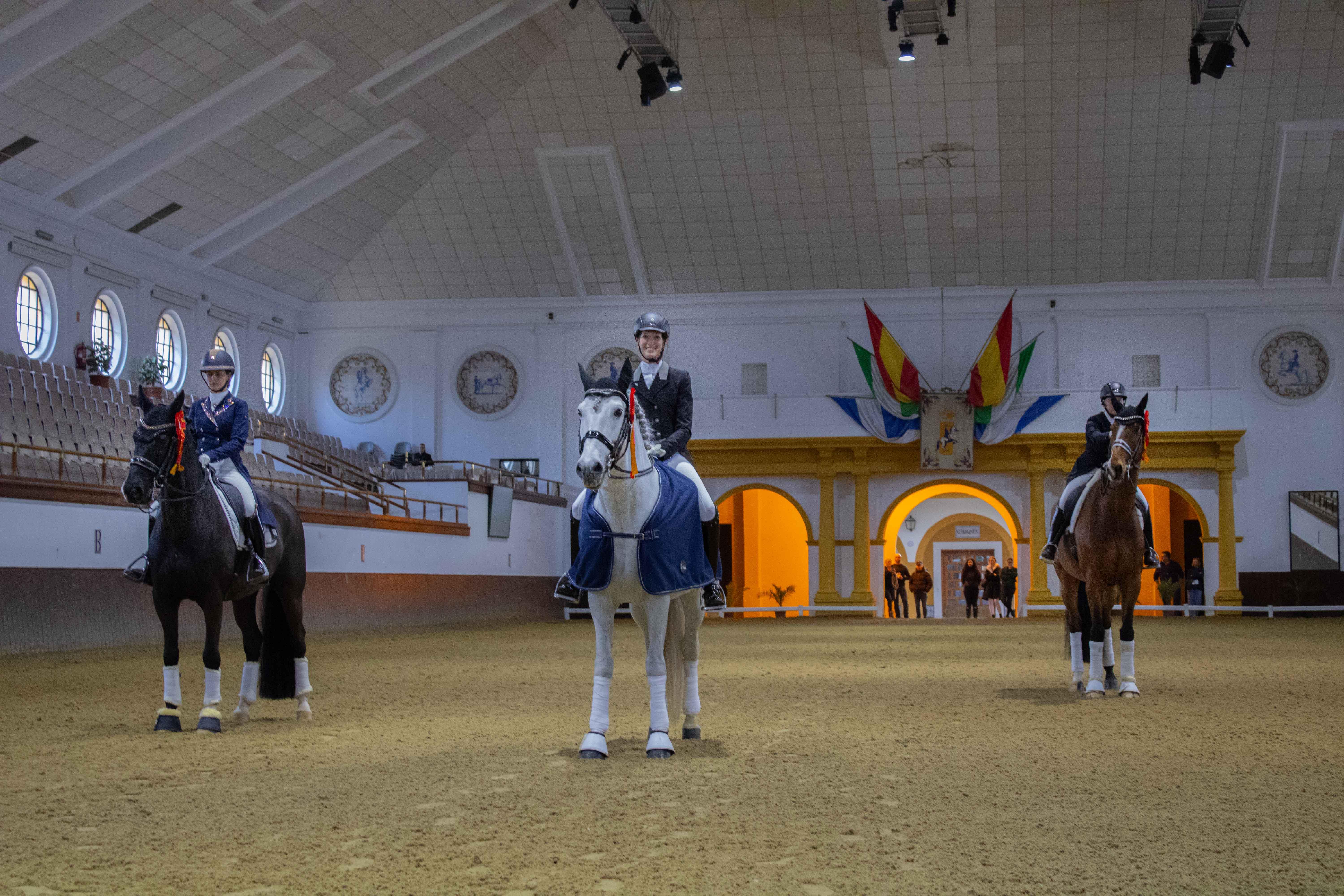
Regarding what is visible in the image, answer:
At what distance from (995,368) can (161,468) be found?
89.4ft

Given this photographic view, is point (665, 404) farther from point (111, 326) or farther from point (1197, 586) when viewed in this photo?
point (1197, 586)

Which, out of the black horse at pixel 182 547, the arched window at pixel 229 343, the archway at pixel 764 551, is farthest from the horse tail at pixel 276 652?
the archway at pixel 764 551

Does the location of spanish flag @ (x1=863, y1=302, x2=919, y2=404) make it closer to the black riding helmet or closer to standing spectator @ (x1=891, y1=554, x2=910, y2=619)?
standing spectator @ (x1=891, y1=554, x2=910, y2=619)

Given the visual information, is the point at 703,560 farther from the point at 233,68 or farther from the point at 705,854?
the point at 233,68

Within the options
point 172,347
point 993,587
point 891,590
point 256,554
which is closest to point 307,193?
point 172,347

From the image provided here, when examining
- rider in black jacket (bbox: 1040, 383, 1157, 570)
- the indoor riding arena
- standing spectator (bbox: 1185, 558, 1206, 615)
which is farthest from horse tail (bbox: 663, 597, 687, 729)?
standing spectator (bbox: 1185, 558, 1206, 615)

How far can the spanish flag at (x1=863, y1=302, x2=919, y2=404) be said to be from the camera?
33188mm

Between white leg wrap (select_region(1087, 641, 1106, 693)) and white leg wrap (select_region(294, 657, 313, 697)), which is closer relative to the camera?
white leg wrap (select_region(294, 657, 313, 697))

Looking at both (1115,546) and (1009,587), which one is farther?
(1009,587)

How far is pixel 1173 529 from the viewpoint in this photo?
37.4 meters

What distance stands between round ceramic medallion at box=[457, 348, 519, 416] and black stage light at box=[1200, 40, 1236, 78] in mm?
19276

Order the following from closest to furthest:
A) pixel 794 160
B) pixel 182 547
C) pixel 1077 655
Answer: pixel 182 547
pixel 1077 655
pixel 794 160

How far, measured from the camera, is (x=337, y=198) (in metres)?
31.7

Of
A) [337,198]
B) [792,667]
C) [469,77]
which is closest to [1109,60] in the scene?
[469,77]
